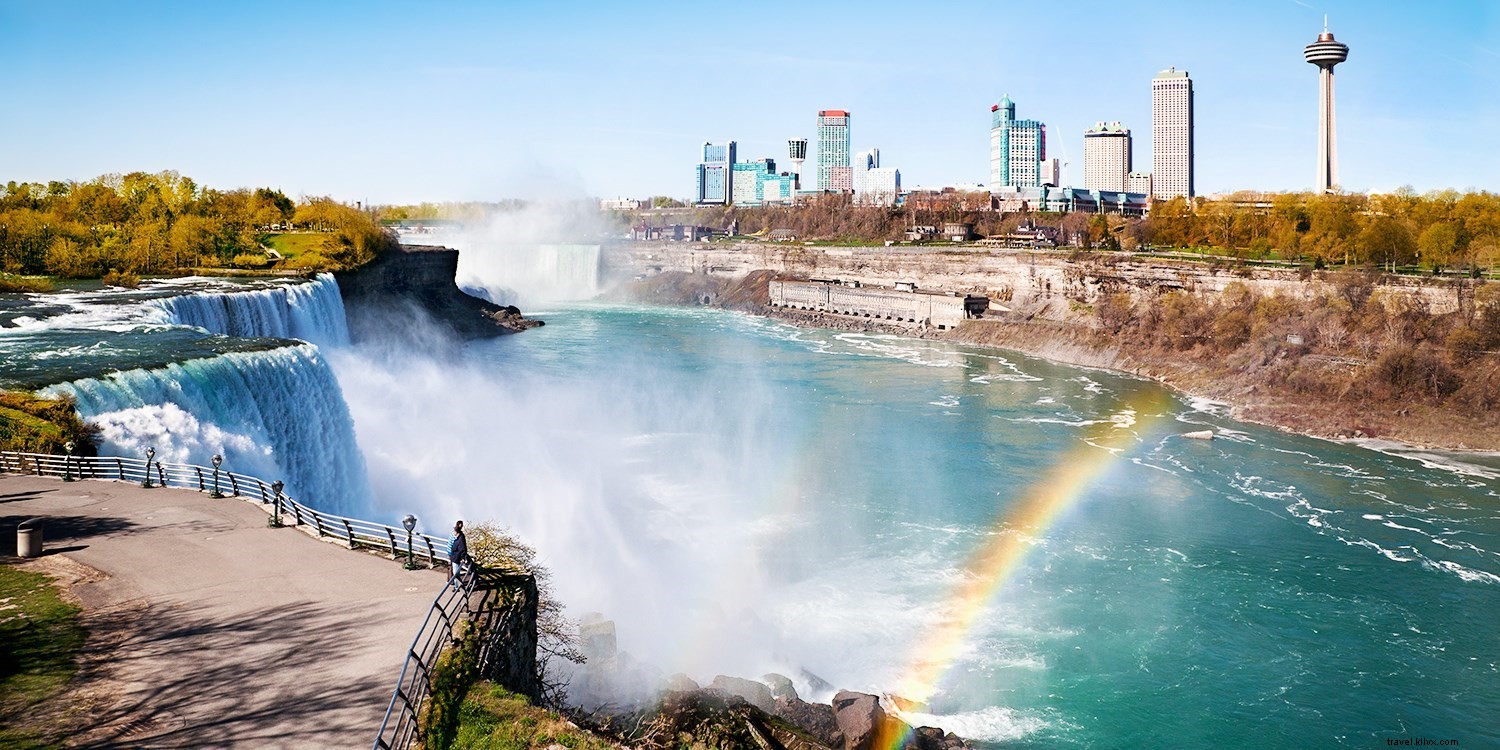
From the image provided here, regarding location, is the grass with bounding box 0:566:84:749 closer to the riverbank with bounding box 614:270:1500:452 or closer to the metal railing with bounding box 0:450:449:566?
the metal railing with bounding box 0:450:449:566

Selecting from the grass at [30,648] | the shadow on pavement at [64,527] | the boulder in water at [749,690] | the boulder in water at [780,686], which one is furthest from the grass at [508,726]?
the shadow on pavement at [64,527]

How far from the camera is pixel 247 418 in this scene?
2311cm

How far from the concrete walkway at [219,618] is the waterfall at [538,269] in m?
89.7

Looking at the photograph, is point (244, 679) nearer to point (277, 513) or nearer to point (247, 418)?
point (277, 513)

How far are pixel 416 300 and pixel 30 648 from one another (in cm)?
5729

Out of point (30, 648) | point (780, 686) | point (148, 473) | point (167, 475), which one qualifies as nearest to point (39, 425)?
point (167, 475)

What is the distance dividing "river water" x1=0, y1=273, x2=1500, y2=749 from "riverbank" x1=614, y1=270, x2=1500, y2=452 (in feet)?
6.90

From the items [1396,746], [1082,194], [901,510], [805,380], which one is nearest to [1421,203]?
[805,380]

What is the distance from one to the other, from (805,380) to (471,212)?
11029 centimetres

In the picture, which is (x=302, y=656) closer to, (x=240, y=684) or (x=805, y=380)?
(x=240, y=684)

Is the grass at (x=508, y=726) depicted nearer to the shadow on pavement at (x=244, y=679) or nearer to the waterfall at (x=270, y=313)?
the shadow on pavement at (x=244, y=679)

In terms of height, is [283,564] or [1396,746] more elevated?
[283,564]

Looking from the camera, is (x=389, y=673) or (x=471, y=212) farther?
(x=471, y=212)

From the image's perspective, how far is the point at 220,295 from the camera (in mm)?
36094
